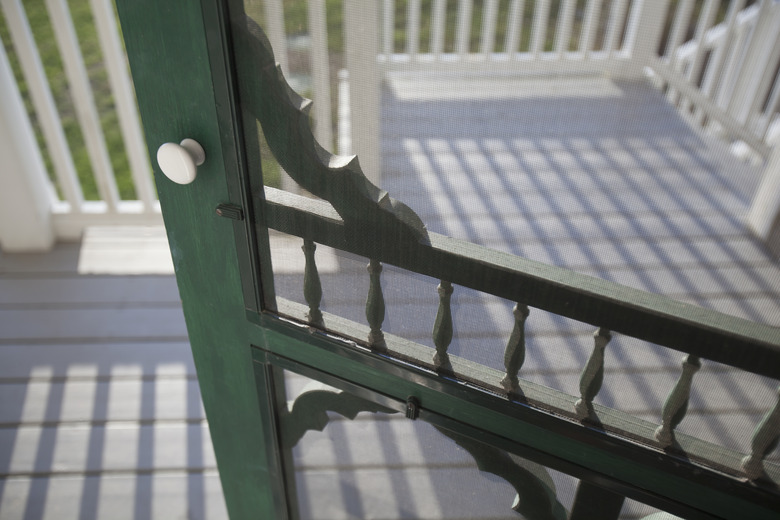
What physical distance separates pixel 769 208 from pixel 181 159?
2.42ft

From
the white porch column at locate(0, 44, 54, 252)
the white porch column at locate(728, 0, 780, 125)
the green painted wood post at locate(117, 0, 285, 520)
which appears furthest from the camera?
the white porch column at locate(0, 44, 54, 252)

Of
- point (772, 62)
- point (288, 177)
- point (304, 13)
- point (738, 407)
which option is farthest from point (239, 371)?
point (772, 62)

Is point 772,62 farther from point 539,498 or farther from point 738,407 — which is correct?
point 539,498

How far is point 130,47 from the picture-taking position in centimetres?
87

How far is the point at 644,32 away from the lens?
2.12ft

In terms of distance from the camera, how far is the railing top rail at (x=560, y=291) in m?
0.76

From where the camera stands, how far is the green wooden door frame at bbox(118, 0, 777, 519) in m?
0.84

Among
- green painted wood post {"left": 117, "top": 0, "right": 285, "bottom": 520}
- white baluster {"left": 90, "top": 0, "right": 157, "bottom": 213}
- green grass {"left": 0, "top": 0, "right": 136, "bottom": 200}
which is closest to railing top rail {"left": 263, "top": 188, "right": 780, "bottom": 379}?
green painted wood post {"left": 117, "top": 0, "right": 285, "bottom": 520}

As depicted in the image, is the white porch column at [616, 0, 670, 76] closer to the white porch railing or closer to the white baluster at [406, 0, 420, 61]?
the white porch railing

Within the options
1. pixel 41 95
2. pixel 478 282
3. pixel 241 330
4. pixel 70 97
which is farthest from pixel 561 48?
pixel 70 97

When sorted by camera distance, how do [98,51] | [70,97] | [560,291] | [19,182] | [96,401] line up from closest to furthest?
[560,291] → [96,401] → [19,182] → [70,97] → [98,51]

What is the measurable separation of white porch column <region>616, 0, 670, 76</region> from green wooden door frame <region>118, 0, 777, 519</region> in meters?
0.48

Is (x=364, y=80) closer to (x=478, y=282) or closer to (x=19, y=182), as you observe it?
(x=478, y=282)

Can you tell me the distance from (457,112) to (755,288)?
0.40m
